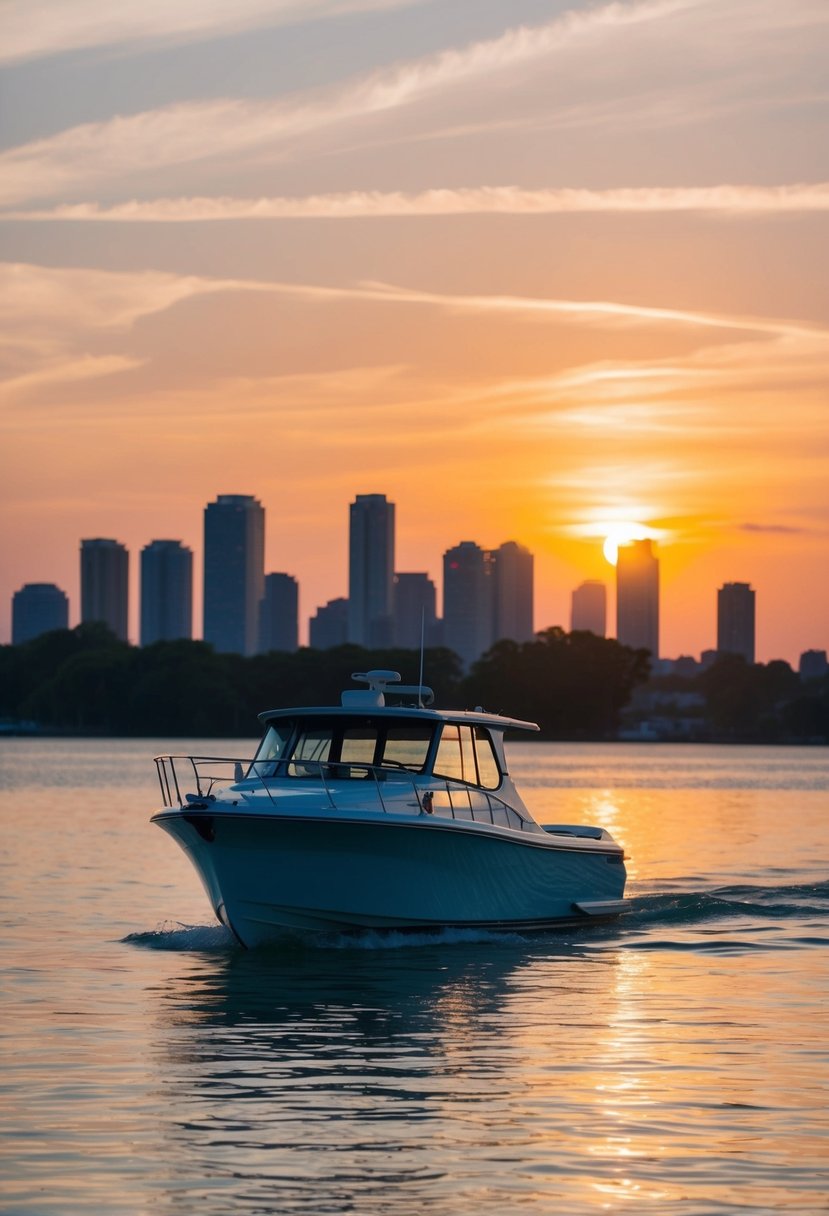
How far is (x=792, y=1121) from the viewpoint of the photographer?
1484 cm

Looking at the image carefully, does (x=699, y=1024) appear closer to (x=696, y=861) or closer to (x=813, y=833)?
(x=696, y=861)

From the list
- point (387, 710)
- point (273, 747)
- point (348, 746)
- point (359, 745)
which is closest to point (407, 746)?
point (387, 710)

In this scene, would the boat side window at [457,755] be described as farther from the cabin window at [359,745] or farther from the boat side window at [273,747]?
the boat side window at [273,747]

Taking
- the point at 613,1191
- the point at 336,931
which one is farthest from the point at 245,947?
the point at 613,1191

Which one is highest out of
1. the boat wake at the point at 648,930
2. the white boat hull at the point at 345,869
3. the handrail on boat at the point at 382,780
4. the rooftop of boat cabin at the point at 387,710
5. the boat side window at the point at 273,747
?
the rooftop of boat cabin at the point at 387,710

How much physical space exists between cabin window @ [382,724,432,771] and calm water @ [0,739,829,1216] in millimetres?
2482

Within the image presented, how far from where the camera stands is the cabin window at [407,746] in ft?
86.2

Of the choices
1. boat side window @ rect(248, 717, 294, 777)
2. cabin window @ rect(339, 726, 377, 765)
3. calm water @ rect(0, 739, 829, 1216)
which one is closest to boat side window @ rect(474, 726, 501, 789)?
cabin window @ rect(339, 726, 377, 765)

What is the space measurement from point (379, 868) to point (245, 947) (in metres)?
2.14

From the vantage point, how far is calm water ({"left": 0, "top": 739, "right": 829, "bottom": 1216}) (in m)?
12.7

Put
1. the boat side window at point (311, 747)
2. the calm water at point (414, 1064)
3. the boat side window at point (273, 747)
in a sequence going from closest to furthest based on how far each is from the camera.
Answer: the calm water at point (414, 1064)
the boat side window at point (311, 747)
the boat side window at point (273, 747)

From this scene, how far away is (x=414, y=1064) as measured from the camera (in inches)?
678

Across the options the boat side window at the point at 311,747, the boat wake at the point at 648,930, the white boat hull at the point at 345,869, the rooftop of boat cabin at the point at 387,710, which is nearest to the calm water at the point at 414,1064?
the boat wake at the point at 648,930

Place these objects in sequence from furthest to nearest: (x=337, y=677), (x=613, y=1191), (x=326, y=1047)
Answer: (x=337, y=677)
(x=326, y=1047)
(x=613, y=1191)
